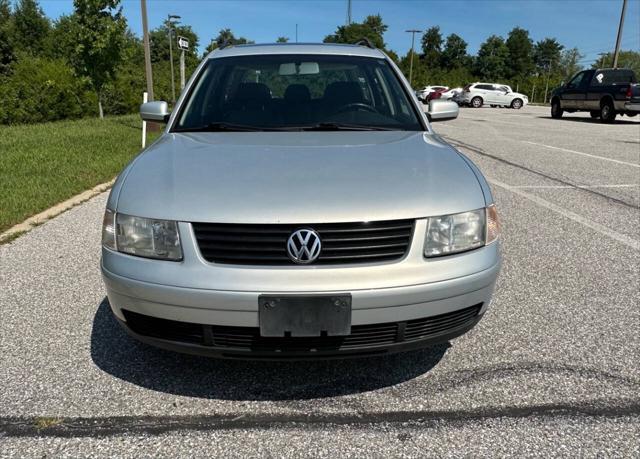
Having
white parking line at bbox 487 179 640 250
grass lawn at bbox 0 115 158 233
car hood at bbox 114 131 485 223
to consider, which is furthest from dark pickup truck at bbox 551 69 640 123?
car hood at bbox 114 131 485 223

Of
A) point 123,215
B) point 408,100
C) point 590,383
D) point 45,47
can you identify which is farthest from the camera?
point 45,47

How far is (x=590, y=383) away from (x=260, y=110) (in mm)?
2357

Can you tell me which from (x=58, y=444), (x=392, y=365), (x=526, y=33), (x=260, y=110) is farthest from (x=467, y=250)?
(x=526, y=33)

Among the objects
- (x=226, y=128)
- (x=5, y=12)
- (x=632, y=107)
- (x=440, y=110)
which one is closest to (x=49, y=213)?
(x=226, y=128)

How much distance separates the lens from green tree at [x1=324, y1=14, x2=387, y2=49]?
74.6 meters

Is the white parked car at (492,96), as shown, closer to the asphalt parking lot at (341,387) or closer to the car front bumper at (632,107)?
the car front bumper at (632,107)

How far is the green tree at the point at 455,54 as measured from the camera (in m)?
93.9

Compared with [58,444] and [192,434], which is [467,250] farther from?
[58,444]

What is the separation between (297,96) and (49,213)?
3.57m

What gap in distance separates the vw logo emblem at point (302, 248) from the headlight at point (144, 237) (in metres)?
0.46

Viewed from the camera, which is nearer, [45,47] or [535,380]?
[535,380]

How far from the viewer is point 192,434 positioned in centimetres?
→ 216

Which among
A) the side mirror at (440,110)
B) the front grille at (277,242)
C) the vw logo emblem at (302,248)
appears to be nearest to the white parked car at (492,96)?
the side mirror at (440,110)

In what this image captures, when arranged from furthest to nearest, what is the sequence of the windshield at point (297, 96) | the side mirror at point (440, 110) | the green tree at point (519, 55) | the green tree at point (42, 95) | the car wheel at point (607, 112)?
1. the green tree at point (519, 55)
2. the green tree at point (42, 95)
3. the car wheel at point (607, 112)
4. the side mirror at point (440, 110)
5. the windshield at point (297, 96)
